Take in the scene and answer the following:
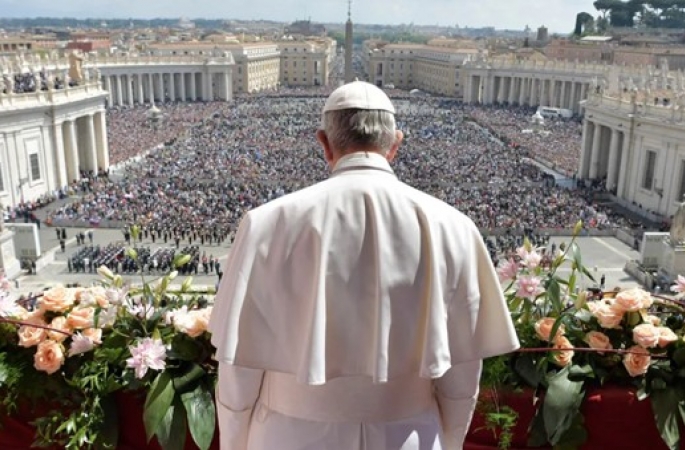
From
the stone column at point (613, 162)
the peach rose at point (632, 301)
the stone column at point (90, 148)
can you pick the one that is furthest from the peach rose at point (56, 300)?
the stone column at point (90, 148)

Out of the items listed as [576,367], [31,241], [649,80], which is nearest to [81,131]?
[31,241]

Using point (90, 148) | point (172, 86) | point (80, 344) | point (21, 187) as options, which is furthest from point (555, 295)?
point (172, 86)

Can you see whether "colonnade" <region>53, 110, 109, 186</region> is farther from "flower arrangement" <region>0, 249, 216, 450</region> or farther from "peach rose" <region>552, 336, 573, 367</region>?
"peach rose" <region>552, 336, 573, 367</region>

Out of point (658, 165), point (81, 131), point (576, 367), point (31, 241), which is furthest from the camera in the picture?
point (81, 131)

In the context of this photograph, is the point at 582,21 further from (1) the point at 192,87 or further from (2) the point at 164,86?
(2) the point at 164,86

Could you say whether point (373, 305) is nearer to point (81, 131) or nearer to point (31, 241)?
point (31, 241)

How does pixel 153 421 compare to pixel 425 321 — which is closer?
pixel 425 321
